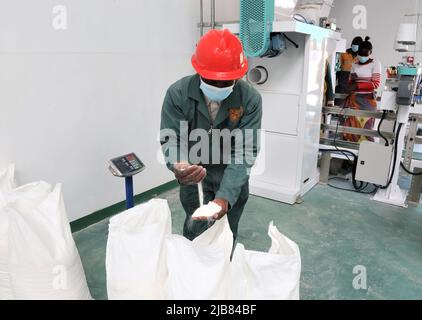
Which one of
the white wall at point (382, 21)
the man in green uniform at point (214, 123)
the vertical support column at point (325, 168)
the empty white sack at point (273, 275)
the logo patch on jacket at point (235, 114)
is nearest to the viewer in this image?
the empty white sack at point (273, 275)

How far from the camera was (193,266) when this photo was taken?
1.01 m

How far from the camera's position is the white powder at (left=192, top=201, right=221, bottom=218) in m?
1.24

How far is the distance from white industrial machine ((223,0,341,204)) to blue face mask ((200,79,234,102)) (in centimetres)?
112

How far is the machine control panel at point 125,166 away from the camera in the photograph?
190cm

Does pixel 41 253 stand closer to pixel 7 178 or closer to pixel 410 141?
pixel 7 178

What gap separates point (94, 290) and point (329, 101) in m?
2.74

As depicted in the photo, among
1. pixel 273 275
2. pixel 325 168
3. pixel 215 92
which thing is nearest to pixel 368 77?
pixel 325 168

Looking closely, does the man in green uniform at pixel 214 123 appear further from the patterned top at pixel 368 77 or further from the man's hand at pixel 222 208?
the patterned top at pixel 368 77

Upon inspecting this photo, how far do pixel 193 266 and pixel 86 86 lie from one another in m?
1.69

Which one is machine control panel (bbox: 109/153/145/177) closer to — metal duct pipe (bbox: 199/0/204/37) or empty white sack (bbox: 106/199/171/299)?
empty white sack (bbox: 106/199/171/299)

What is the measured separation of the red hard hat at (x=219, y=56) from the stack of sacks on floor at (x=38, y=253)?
87 cm

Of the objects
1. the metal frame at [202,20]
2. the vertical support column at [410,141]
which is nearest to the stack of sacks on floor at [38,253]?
the metal frame at [202,20]
